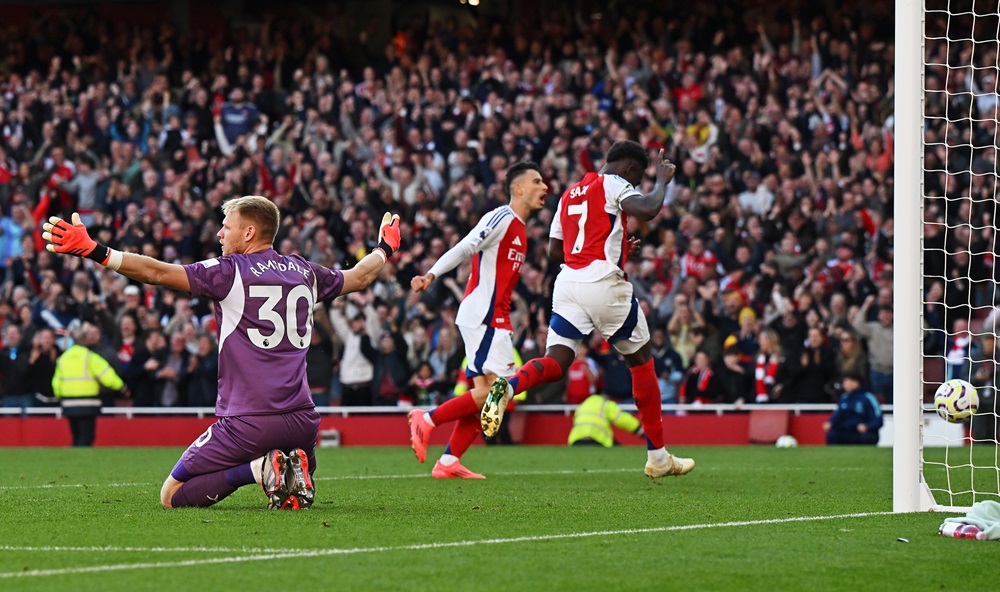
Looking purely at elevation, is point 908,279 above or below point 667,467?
above

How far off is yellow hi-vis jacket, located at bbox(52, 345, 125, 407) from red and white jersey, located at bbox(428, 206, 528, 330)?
348 inches

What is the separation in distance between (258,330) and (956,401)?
148 inches

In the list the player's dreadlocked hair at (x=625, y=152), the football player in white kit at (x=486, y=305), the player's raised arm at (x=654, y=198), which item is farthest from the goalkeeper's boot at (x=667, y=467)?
the player's dreadlocked hair at (x=625, y=152)

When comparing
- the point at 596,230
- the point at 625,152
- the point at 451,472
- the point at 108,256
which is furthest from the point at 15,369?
the point at 108,256

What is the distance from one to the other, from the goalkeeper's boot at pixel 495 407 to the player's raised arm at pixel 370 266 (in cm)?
143

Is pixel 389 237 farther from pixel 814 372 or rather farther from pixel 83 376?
pixel 83 376

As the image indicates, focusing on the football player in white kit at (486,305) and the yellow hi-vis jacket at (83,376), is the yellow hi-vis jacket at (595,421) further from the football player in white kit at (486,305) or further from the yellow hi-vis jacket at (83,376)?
the football player in white kit at (486,305)

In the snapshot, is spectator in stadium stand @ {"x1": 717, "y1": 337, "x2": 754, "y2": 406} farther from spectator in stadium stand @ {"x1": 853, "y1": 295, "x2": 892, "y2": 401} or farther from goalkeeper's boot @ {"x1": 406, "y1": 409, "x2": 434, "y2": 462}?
goalkeeper's boot @ {"x1": 406, "y1": 409, "x2": 434, "y2": 462}

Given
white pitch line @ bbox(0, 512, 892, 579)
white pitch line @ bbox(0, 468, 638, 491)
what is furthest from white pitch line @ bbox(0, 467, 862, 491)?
white pitch line @ bbox(0, 512, 892, 579)

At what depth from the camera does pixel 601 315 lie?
10156 mm

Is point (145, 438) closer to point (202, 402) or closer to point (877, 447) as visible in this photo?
point (202, 402)

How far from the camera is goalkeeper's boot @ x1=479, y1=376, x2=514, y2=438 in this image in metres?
9.16

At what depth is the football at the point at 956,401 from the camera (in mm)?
8008

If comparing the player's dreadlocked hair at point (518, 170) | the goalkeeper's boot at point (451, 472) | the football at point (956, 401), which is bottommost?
the goalkeeper's boot at point (451, 472)
